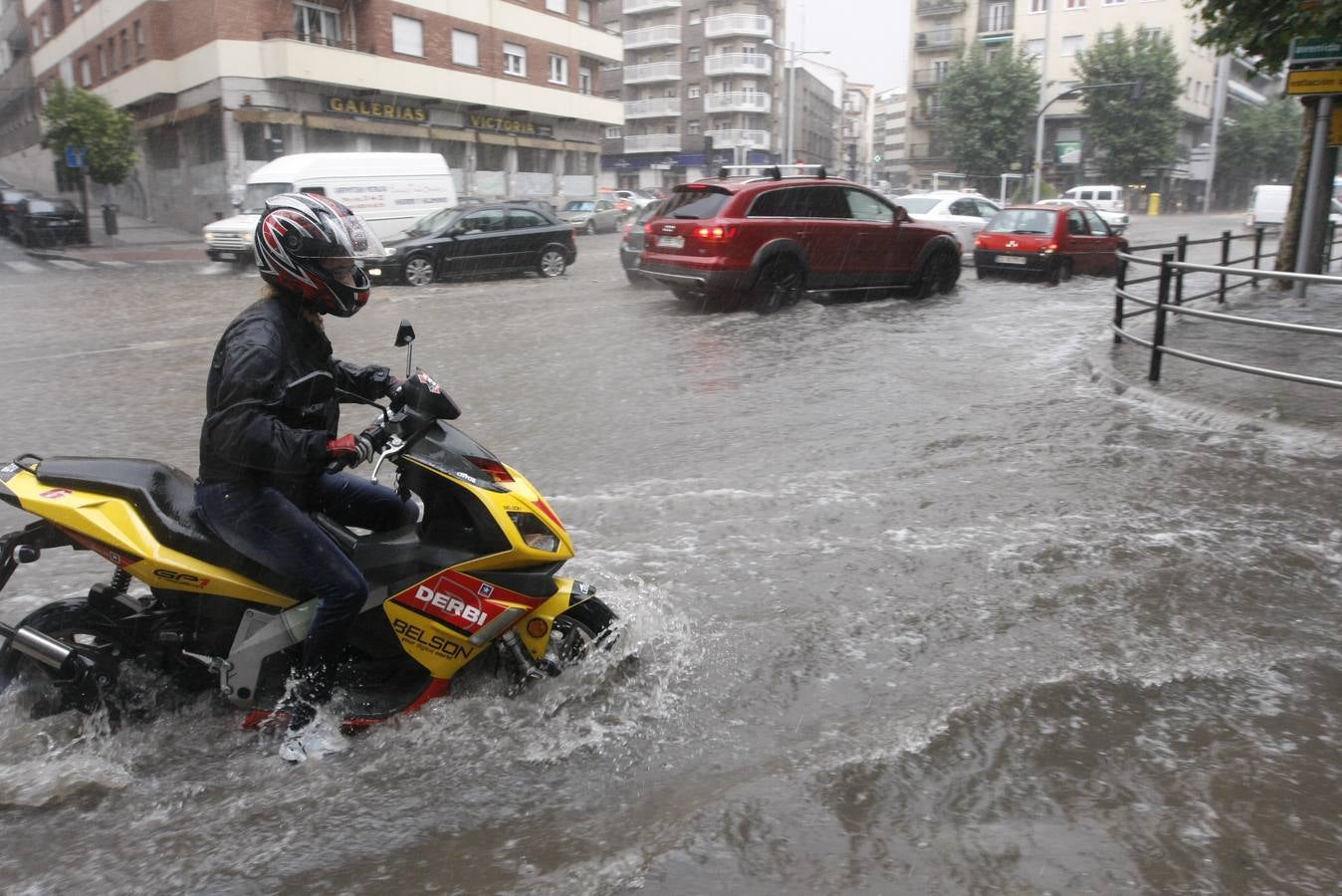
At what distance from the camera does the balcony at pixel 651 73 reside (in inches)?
2808

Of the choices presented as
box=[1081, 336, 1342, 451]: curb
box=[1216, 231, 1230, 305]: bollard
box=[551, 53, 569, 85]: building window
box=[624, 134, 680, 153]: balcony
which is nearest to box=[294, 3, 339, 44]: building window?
box=[551, 53, 569, 85]: building window

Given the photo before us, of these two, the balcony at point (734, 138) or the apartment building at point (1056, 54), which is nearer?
the apartment building at point (1056, 54)

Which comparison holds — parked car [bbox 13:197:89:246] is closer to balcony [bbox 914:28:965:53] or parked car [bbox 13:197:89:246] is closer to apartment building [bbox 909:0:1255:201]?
apartment building [bbox 909:0:1255:201]

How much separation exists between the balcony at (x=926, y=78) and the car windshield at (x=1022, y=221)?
56.8 metres

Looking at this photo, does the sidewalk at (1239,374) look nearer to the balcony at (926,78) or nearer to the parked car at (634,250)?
the parked car at (634,250)

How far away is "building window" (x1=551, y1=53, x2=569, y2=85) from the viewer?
42.1 metres

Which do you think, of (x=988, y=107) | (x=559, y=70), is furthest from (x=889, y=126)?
(x=559, y=70)

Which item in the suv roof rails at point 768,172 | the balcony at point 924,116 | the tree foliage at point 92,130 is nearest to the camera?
the suv roof rails at point 768,172

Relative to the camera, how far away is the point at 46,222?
1021 inches

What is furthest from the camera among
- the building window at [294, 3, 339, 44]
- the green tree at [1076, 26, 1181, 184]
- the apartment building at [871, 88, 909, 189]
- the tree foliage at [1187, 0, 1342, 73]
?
the apartment building at [871, 88, 909, 189]

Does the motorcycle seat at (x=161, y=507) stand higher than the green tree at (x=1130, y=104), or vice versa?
the green tree at (x=1130, y=104)

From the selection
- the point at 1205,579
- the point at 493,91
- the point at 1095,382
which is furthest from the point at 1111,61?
the point at 1205,579

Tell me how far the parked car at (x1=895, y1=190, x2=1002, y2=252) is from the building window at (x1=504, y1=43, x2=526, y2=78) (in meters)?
22.4

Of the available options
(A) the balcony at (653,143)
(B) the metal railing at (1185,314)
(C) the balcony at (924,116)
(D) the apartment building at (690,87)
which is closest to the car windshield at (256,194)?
(B) the metal railing at (1185,314)
